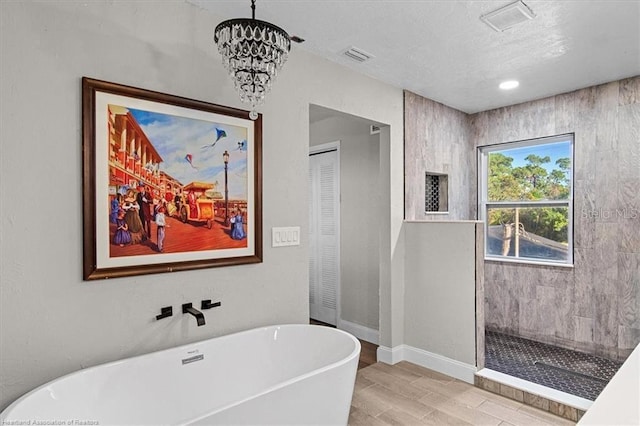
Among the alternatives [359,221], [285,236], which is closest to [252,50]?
[285,236]

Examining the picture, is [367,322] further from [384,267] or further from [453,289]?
[453,289]

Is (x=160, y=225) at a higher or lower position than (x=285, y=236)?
higher

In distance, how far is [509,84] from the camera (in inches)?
131

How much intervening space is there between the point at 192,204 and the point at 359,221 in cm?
226

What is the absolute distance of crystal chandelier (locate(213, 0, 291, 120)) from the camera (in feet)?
5.33

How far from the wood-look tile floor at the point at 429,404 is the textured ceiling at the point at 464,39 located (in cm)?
254

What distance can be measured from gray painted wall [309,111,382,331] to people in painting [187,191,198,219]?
212 centimetres

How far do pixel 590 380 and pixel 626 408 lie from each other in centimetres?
255

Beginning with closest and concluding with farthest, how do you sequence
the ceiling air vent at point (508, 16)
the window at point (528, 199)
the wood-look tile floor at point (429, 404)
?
the ceiling air vent at point (508, 16) < the wood-look tile floor at point (429, 404) < the window at point (528, 199)

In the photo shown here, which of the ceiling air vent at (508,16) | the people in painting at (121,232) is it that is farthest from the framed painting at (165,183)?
the ceiling air vent at (508,16)

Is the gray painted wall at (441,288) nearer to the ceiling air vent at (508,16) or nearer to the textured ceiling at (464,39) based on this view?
the textured ceiling at (464,39)

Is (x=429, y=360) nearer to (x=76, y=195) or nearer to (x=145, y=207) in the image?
(x=145, y=207)

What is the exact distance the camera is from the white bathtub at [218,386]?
1492 millimetres

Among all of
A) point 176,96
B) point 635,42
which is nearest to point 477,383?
point 635,42
